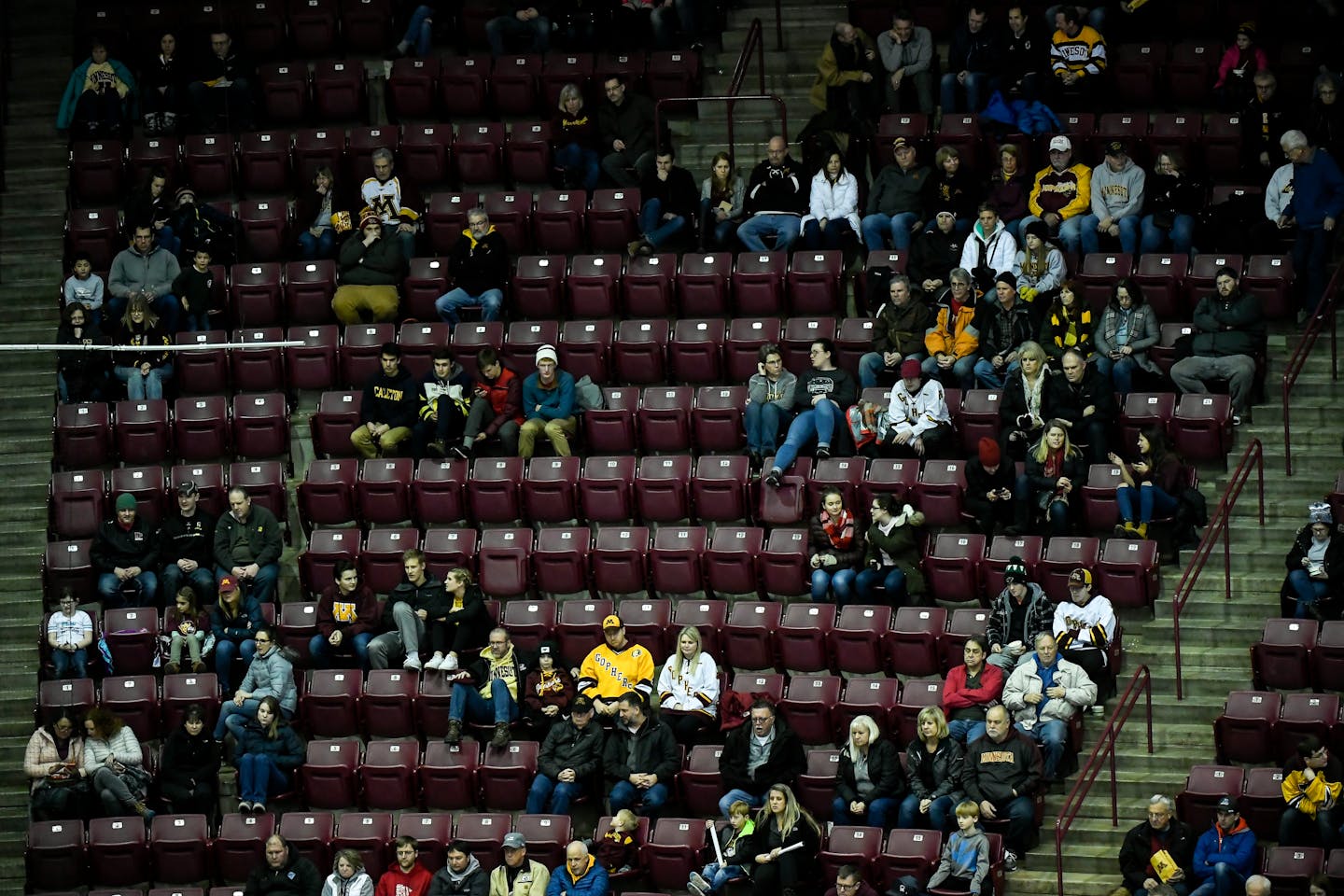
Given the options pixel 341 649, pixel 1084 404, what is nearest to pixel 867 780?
pixel 1084 404

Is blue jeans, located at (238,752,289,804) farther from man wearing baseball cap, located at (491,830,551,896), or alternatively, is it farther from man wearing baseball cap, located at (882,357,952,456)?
man wearing baseball cap, located at (882,357,952,456)

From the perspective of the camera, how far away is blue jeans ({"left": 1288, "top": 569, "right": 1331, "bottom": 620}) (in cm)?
1788

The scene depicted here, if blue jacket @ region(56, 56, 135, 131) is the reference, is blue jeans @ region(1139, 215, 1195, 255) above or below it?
below

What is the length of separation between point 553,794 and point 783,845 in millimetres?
1899

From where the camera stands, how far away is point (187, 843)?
720 inches

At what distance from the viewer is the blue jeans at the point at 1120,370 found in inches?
767

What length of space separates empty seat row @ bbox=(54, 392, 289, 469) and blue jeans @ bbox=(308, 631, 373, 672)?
91.3 inches

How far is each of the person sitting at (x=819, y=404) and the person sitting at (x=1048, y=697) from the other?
9.07ft

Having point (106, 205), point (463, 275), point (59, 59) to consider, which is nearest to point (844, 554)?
point (463, 275)

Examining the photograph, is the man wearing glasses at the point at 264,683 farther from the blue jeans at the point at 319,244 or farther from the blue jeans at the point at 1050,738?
the blue jeans at the point at 1050,738

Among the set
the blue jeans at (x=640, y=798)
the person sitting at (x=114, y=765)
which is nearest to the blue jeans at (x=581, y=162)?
the blue jeans at (x=640, y=798)

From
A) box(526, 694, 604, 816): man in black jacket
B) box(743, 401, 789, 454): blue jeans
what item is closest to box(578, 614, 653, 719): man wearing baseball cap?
box(526, 694, 604, 816): man in black jacket

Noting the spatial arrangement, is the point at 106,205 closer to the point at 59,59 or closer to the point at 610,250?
the point at 59,59

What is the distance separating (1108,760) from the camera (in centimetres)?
1786
